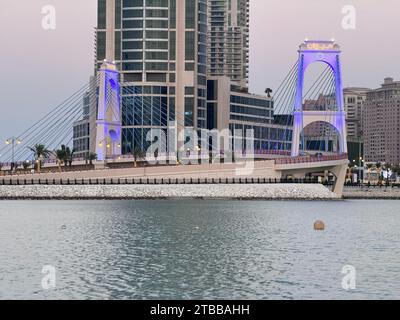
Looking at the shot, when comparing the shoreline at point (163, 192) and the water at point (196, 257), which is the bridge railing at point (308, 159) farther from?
the water at point (196, 257)

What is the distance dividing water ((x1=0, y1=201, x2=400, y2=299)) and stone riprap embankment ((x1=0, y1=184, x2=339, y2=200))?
54.6 metres

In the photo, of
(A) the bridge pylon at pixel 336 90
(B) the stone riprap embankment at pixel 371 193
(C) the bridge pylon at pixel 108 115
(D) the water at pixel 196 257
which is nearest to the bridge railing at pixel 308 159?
(A) the bridge pylon at pixel 336 90

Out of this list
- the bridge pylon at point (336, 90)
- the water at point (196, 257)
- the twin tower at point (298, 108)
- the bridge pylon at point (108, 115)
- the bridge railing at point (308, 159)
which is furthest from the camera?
the bridge pylon at point (108, 115)

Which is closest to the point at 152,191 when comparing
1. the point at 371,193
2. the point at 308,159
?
the point at 308,159

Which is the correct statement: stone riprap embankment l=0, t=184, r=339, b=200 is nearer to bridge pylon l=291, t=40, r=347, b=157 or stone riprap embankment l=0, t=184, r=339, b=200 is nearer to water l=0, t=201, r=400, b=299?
bridge pylon l=291, t=40, r=347, b=157

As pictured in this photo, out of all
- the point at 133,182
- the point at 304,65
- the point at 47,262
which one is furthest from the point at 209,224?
the point at 304,65

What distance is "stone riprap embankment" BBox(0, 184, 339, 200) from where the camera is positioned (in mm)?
152000

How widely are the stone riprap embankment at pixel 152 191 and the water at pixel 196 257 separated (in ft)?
179

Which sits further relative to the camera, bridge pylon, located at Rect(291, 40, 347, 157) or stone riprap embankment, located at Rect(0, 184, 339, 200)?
bridge pylon, located at Rect(291, 40, 347, 157)

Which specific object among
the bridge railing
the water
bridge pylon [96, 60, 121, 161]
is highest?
bridge pylon [96, 60, 121, 161]

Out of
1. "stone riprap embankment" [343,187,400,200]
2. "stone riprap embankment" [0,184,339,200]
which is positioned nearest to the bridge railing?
"stone riprap embankment" [0,184,339,200]

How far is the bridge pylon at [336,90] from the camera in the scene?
6191 inches

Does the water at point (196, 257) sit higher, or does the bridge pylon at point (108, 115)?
the bridge pylon at point (108, 115)
